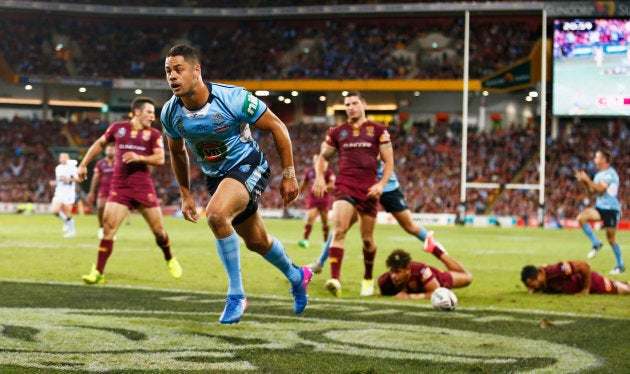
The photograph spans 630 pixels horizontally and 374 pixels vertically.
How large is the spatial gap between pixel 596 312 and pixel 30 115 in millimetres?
54072

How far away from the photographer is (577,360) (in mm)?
6371

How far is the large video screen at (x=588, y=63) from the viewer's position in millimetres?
26984

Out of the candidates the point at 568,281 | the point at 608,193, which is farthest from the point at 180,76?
the point at 608,193

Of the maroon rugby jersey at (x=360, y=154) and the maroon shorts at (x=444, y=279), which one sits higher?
the maroon rugby jersey at (x=360, y=154)

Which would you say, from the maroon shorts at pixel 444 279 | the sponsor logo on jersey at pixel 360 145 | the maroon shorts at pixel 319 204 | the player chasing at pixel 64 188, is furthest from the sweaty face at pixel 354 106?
the player chasing at pixel 64 188

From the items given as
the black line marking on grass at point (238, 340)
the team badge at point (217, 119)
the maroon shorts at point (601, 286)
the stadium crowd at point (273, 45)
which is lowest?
the maroon shorts at point (601, 286)

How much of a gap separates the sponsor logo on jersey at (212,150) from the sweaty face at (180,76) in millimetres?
488

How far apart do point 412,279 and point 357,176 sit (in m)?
1.58

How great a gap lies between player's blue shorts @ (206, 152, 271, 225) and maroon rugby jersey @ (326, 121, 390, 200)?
4.13 meters

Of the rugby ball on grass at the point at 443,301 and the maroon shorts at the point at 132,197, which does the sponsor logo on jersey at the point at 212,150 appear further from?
the maroon shorts at the point at 132,197

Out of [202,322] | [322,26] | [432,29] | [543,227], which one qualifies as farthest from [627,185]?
[202,322]

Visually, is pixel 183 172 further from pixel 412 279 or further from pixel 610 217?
pixel 610 217

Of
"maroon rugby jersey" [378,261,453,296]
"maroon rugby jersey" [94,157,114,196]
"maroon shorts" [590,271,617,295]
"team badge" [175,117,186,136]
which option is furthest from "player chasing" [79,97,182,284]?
"maroon rugby jersey" [94,157,114,196]

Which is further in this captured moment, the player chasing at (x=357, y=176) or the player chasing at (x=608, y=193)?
the player chasing at (x=608, y=193)
